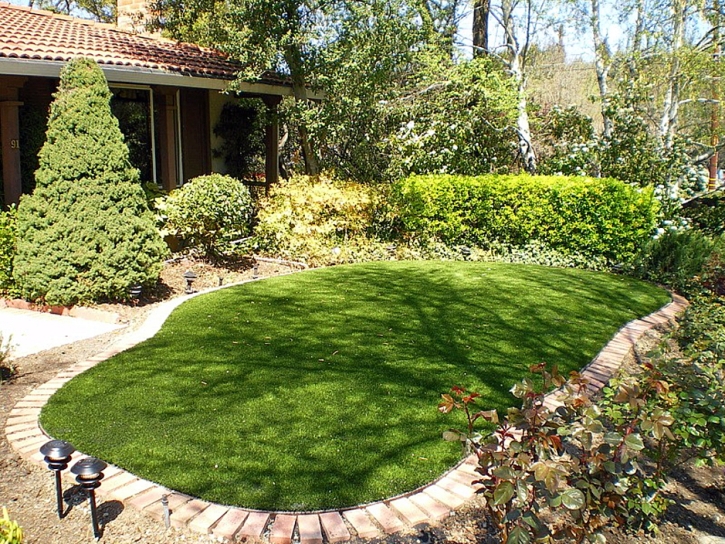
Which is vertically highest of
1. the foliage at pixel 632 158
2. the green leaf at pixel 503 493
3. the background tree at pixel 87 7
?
the background tree at pixel 87 7

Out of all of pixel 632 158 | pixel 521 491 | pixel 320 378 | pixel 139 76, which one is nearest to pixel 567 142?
pixel 632 158

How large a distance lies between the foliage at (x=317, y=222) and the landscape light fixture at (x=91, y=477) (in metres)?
7.21

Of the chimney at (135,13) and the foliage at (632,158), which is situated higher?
the chimney at (135,13)

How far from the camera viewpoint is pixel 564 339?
629 cm

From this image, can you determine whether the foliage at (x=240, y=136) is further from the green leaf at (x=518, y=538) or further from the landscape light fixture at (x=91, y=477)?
the green leaf at (x=518, y=538)

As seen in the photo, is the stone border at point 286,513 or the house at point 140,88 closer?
the stone border at point 286,513

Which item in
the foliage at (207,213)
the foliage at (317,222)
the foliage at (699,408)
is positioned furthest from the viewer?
the foliage at (317,222)

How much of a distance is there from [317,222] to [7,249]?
4806mm

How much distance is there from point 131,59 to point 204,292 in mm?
4765

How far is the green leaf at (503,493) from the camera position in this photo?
217 centimetres

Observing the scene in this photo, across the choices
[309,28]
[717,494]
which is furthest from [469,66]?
[717,494]

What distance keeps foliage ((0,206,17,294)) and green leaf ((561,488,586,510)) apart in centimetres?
749

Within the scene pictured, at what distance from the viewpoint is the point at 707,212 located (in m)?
11.4

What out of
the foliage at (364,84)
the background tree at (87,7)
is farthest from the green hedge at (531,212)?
the background tree at (87,7)
